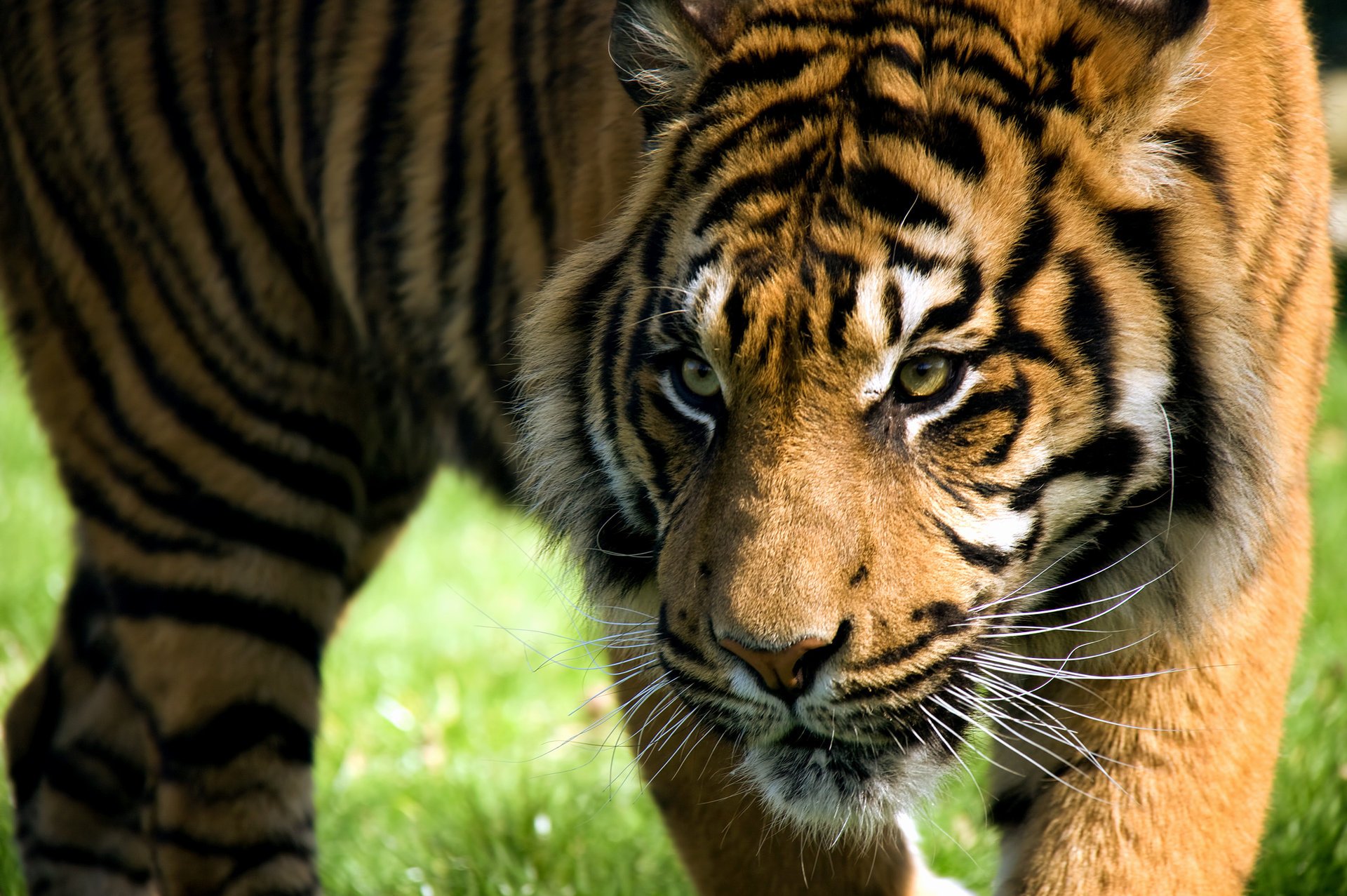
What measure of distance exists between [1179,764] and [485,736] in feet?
7.71

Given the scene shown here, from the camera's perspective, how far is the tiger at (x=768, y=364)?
1.68m

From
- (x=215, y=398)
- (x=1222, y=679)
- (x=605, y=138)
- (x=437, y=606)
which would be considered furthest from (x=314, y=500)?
(x=437, y=606)

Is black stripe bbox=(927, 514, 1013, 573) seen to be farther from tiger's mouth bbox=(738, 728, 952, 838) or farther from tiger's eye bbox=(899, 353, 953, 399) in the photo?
tiger's mouth bbox=(738, 728, 952, 838)

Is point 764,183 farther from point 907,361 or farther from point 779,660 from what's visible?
point 779,660

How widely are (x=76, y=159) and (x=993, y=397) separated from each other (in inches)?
75.2

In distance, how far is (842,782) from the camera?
1.83m

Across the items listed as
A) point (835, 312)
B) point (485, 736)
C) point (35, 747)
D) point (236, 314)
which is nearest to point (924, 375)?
point (835, 312)

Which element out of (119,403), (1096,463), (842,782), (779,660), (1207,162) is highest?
(1207,162)

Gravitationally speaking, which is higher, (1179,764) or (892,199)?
(892,199)

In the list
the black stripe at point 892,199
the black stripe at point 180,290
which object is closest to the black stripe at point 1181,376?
the black stripe at point 892,199

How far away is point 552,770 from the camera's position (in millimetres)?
3600

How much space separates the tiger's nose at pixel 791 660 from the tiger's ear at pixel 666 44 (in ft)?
2.53

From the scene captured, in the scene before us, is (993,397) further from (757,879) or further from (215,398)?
(215,398)

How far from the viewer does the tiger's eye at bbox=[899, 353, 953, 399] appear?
1674mm
